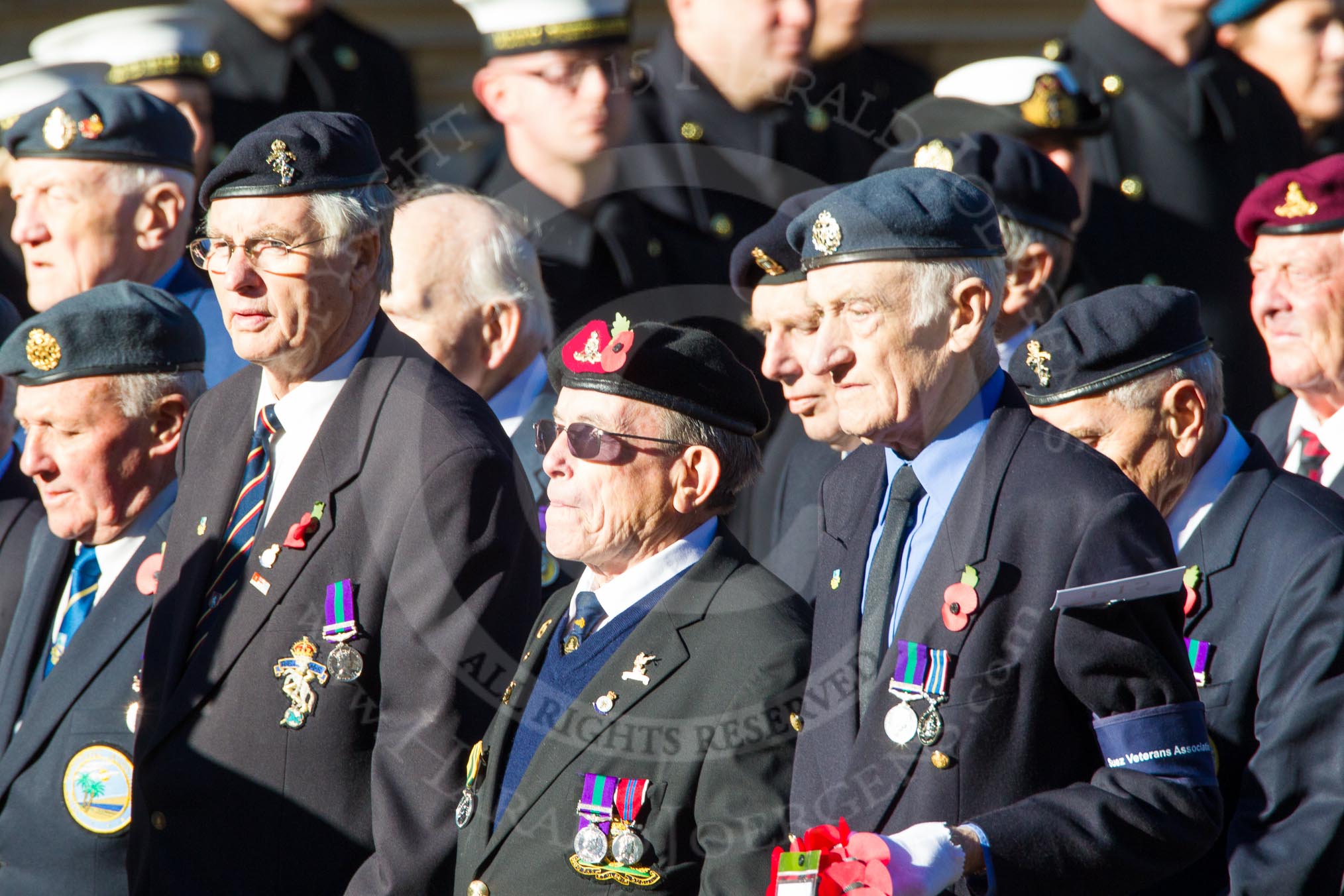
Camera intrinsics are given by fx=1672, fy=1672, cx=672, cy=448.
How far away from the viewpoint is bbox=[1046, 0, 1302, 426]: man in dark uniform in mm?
6480

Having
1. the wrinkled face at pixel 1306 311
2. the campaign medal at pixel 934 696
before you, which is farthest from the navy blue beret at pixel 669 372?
the wrinkled face at pixel 1306 311

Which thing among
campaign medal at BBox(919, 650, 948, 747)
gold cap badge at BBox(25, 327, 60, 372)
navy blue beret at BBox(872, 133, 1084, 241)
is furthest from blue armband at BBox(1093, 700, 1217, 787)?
gold cap badge at BBox(25, 327, 60, 372)

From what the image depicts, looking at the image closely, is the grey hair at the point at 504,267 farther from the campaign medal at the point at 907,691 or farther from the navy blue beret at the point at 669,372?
the campaign medal at the point at 907,691

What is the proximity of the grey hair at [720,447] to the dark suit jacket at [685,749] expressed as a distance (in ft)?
0.43

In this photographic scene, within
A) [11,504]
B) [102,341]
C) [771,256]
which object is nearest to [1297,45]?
[771,256]

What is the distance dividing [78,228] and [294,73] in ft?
5.04

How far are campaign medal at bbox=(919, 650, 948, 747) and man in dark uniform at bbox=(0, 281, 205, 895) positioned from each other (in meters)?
2.34

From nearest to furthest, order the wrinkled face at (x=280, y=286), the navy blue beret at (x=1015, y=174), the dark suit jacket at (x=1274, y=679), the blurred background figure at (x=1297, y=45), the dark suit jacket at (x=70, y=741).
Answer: the dark suit jacket at (x=1274, y=679), the wrinkled face at (x=280, y=286), the dark suit jacket at (x=70, y=741), the navy blue beret at (x=1015, y=174), the blurred background figure at (x=1297, y=45)

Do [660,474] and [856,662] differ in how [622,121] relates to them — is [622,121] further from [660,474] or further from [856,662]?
[856,662]

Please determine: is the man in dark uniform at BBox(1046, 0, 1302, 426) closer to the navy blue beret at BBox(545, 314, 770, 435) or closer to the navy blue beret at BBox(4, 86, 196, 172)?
the navy blue beret at BBox(545, 314, 770, 435)

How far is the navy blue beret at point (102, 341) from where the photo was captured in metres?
4.85

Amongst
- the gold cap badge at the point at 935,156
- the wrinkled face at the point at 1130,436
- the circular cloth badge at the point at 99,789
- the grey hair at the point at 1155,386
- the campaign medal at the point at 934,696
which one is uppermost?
the campaign medal at the point at 934,696

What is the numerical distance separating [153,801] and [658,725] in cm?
132

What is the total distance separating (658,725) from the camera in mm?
3359
